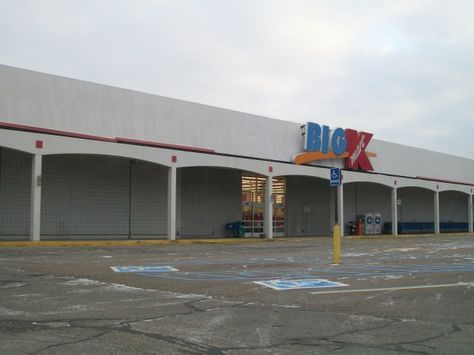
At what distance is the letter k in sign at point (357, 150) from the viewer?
3919cm

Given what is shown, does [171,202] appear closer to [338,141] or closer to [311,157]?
[311,157]

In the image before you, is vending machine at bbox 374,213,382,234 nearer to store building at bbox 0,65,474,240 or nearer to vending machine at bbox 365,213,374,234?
store building at bbox 0,65,474,240

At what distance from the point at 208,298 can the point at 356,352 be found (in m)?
4.00

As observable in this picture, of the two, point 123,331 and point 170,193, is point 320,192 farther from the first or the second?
point 123,331

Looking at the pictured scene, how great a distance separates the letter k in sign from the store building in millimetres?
110

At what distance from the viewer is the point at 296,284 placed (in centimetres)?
1183

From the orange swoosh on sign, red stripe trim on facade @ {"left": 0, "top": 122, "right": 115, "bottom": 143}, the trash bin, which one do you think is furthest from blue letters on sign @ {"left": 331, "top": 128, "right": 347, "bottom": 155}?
red stripe trim on facade @ {"left": 0, "top": 122, "right": 115, "bottom": 143}

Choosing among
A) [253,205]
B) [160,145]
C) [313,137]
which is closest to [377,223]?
[313,137]

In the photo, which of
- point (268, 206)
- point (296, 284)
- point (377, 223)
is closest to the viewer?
point (296, 284)

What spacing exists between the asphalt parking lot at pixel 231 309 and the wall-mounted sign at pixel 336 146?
21.0 meters

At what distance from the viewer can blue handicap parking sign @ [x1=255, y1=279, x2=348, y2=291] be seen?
1135 centimetres

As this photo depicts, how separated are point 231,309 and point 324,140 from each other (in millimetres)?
29607

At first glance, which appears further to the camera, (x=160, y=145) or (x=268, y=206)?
(x=268, y=206)

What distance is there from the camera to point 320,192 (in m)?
40.4
